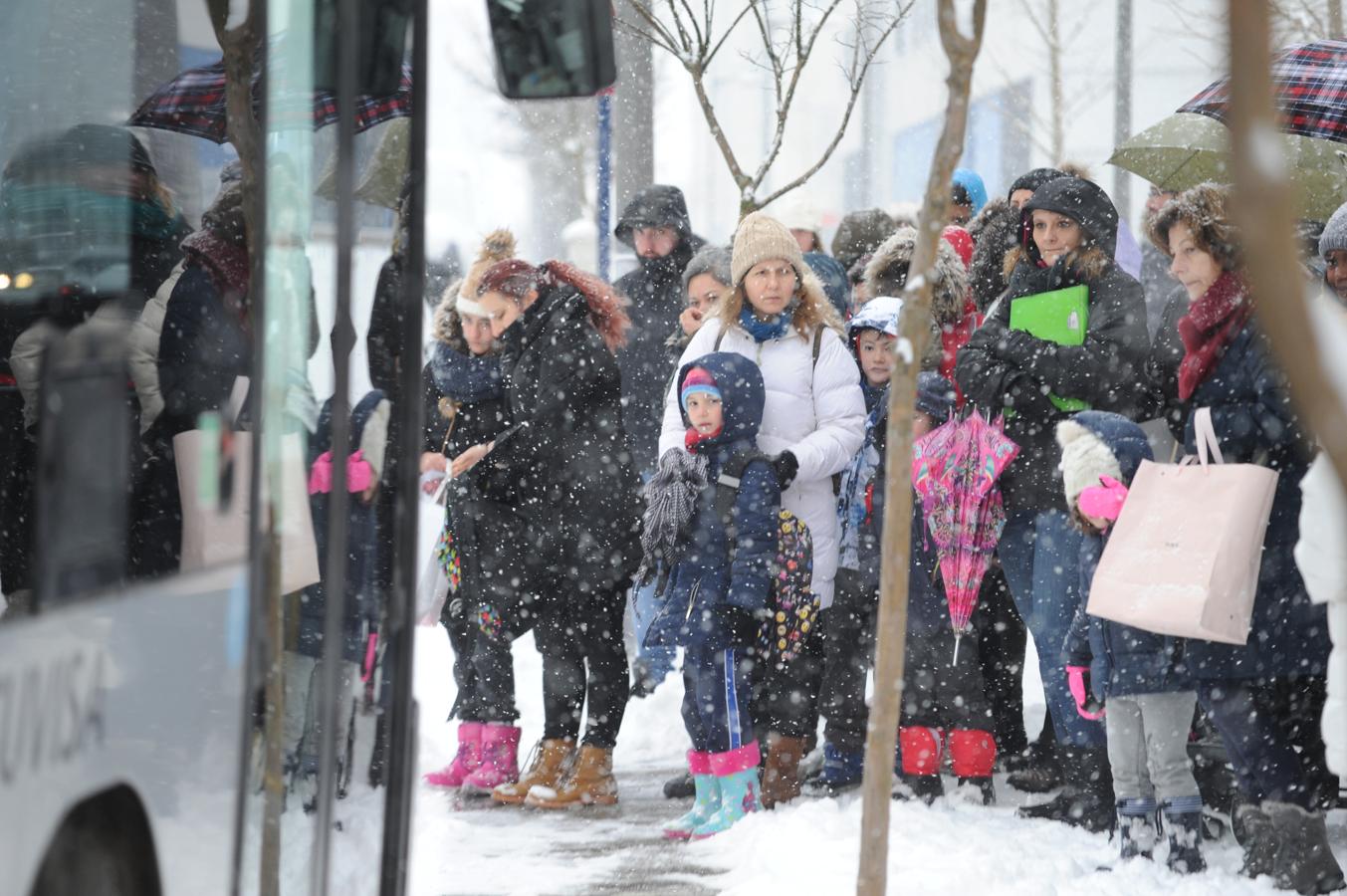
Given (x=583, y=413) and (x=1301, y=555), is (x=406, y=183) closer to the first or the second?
(x=1301, y=555)

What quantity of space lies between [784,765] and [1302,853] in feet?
7.09

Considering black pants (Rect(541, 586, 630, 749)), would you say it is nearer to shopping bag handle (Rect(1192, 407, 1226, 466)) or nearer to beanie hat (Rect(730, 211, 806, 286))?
beanie hat (Rect(730, 211, 806, 286))

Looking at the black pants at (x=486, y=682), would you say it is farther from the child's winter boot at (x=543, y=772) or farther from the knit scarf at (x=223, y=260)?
the knit scarf at (x=223, y=260)

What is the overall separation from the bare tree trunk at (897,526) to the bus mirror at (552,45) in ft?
2.90

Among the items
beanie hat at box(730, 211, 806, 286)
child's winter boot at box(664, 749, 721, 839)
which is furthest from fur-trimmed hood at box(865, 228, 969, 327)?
child's winter boot at box(664, 749, 721, 839)

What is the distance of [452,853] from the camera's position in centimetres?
590

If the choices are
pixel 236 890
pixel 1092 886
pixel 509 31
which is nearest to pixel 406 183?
pixel 509 31

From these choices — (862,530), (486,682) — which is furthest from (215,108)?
(486,682)

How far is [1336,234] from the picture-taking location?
531 cm

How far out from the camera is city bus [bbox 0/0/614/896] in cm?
267

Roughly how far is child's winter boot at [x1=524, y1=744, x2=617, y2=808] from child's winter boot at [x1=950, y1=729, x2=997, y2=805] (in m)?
1.41

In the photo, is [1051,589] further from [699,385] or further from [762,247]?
[762,247]

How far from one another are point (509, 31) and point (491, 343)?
3.21m

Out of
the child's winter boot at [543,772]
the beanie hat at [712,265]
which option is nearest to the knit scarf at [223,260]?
the child's winter boot at [543,772]
